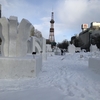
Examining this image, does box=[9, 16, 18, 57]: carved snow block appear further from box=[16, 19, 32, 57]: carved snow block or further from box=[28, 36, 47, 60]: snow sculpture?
box=[28, 36, 47, 60]: snow sculpture

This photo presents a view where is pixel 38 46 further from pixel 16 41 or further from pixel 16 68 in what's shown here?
pixel 16 68

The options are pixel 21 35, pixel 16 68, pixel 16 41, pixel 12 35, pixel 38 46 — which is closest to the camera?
pixel 16 68

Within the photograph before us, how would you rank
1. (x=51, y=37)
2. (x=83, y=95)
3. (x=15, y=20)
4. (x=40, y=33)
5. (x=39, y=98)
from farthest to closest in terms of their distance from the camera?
(x=51, y=37)
(x=40, y=33)
(x=15, y=20)
(x=83, y=95)
(x=39, y=98)

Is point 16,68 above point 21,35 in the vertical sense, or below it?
below

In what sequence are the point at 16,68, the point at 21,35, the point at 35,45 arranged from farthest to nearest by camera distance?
the point at 35,45
the point at 21,35
the point at 16,68

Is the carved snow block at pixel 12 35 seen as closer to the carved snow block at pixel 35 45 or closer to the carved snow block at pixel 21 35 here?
the carved snow block at pixel 21 35

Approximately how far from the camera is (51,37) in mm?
94062

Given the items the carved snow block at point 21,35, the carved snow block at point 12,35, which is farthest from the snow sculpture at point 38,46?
the carved snow block at point 12,35

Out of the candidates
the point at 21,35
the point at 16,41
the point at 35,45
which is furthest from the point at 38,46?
the point at 16,41

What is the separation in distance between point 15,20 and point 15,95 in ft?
19.6

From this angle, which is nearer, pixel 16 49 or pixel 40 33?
pixel 16 49

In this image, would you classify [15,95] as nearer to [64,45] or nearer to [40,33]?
[40,33]

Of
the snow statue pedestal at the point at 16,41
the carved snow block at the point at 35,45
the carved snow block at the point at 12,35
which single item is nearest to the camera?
the snow statue pedestal at the point at 16,41

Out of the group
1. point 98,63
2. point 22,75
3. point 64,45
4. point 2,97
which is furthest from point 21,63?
point 64,45
